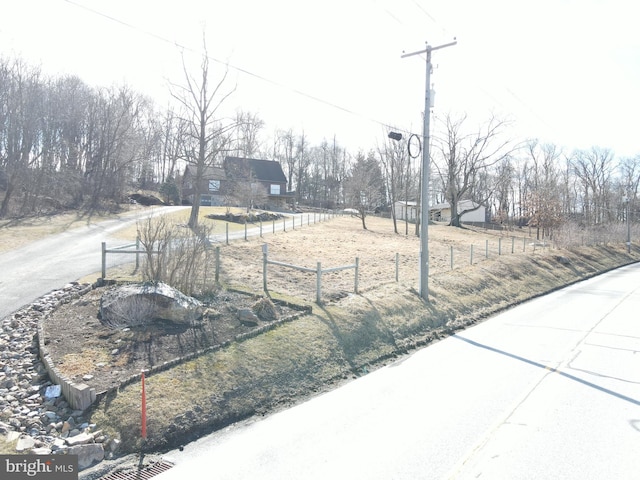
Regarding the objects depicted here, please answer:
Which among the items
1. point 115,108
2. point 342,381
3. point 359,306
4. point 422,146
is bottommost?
point 342,381

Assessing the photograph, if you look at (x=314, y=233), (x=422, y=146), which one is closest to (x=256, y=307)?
(x=422, y=146)

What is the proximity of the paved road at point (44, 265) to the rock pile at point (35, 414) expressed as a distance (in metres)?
2.25

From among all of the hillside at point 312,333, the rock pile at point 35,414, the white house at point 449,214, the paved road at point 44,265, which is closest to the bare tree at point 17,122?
the paved road at point 44,265

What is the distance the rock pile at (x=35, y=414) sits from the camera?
18.3 ft

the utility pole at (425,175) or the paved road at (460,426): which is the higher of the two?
the utility pole at (425,175)

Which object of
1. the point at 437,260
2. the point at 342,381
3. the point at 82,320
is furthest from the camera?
the point at 437,260

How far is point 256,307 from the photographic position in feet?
33.8

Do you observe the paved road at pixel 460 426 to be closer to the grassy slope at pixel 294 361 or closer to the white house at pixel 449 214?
the grassy slope at pixel 294 361

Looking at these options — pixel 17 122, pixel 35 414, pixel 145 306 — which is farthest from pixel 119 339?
pixel 17 122

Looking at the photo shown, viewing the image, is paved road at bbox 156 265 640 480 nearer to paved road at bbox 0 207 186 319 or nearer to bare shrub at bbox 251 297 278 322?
bare shrub at bbox 251 297 278 322

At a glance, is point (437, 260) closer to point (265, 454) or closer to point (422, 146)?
point (422, 146)

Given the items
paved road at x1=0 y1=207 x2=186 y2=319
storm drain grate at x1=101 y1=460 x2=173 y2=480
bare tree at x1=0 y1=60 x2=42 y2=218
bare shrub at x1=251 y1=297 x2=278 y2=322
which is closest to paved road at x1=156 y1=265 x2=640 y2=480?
storm drain grate at x1=101 y1=460 x2=173 y2=480

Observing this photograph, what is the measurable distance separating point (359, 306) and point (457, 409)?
5.06m

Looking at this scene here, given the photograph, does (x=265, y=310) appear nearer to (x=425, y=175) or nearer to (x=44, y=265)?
(x=425, y=175)
